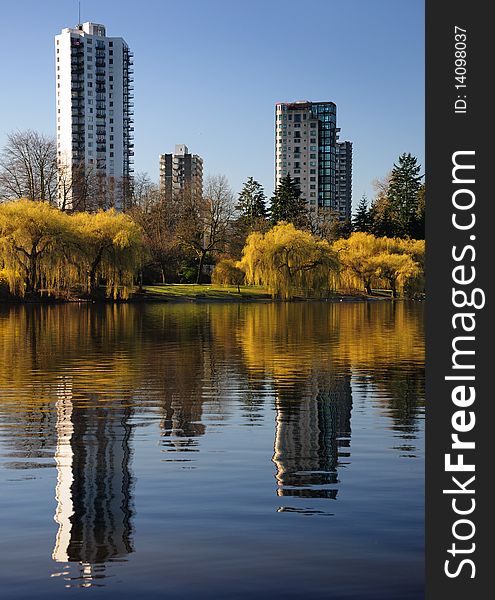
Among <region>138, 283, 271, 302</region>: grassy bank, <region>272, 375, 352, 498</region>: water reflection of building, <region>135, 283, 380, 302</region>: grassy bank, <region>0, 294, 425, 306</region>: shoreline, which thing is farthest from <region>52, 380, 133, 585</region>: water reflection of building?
<region>138, 283, 271, 302</region>: grassy bank

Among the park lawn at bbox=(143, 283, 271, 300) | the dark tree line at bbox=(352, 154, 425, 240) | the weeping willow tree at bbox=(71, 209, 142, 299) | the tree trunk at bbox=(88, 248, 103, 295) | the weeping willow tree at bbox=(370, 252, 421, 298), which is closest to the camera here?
the weeping willow tree at bbox=(71, 209, 142, 299)

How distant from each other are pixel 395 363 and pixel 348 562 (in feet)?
54.4

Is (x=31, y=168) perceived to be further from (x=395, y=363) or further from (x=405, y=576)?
(x=405, y=576)

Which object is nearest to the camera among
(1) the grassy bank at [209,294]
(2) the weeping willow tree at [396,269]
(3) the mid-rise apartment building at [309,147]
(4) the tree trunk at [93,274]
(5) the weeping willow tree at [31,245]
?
(5) the weeping willow tree at [31,245]

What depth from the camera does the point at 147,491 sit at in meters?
9.77

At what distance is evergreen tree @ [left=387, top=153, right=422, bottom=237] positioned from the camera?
370 feet

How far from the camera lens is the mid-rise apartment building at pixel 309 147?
18675 centimetres

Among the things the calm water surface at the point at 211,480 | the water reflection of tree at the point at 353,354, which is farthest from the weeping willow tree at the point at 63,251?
the calm water surface at the point at 211,480

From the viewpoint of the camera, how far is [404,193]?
11838 centimetres

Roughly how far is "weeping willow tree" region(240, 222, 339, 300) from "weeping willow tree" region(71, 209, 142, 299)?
11.5 meters

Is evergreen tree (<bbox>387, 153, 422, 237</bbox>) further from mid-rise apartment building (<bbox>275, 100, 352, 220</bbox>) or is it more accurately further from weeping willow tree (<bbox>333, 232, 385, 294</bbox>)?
mid-rise apartment building (<bbox>275, 100, 352, 220</bbox>)

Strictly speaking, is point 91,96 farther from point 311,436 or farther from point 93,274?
point 311,436

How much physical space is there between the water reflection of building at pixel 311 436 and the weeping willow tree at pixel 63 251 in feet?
135

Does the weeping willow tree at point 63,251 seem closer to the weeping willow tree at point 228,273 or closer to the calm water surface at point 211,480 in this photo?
the weeping willow tree at point 228,273
